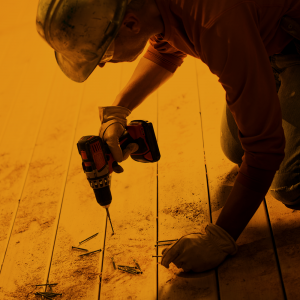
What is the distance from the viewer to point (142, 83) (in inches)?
75.5

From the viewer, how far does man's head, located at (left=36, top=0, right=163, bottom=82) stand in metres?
1.26

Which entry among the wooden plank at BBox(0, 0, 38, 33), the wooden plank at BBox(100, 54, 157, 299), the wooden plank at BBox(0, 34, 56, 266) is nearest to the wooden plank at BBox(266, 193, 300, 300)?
the wooden plank at BBox(100, 54, 157, 299)

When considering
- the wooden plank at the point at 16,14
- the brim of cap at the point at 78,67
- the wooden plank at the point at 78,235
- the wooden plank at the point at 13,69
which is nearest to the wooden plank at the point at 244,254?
the wooden plank at the point at 78,235

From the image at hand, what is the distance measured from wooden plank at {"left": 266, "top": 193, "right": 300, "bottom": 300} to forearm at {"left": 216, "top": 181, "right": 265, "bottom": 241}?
0.80 feet

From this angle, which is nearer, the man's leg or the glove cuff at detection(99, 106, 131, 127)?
the man's leg

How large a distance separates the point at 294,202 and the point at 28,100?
2145 mm

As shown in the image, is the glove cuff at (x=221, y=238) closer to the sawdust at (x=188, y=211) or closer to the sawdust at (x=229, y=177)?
the sawdust at (x=188, y=211)

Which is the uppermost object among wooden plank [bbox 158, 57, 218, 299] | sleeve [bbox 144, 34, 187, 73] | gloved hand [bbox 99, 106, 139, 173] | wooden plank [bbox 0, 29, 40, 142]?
sleeve [bbox 144, 34, 187, 73]

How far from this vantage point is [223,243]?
1.49m

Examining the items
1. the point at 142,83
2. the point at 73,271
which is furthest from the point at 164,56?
the point at 73,271

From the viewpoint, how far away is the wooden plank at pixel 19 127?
2090 mm

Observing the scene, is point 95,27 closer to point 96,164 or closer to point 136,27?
point 136,27

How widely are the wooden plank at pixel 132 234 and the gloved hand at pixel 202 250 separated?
6.1 inches

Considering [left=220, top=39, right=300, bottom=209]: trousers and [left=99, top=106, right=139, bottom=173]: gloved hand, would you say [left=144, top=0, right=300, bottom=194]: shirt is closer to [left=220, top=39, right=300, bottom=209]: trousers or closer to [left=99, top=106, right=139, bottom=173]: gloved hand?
[left=220, top=39, right=300, bottom=209]: trousers
